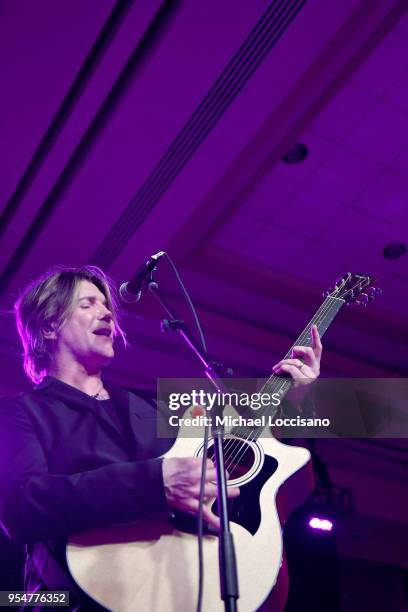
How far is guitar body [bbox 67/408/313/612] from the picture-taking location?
1.44 meters

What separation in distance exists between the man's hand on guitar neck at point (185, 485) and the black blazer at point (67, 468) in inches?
1.0

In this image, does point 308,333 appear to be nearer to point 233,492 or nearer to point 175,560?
point 233,492

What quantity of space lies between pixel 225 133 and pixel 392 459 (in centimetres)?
550

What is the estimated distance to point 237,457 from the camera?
191 cm

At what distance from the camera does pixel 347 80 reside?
4113 mm

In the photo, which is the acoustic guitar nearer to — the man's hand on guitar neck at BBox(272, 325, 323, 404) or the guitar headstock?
the man's hand on guitar neck at BBox(272, 325, 323, 404)

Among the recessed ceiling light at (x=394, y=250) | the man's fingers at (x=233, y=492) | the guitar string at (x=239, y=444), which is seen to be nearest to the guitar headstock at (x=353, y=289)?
the guitar string at (x=239, y=444)

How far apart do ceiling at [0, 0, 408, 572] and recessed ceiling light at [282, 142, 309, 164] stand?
67 mm

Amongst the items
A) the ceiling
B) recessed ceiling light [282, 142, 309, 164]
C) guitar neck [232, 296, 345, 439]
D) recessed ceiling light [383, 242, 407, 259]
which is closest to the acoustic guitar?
guitar neck [232, 296, 345, 439]

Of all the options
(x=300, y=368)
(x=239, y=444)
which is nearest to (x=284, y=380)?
A: (x=300, y=368)

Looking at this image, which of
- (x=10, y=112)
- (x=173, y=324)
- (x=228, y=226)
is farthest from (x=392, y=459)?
(x=173, y=324)

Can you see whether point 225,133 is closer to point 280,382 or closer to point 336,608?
point 280,382

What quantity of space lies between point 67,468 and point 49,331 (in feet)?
2.14

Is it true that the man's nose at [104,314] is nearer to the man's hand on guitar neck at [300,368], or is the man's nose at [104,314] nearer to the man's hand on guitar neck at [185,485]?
the man's hand on guitar neck at [300,368]
